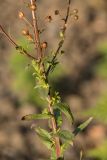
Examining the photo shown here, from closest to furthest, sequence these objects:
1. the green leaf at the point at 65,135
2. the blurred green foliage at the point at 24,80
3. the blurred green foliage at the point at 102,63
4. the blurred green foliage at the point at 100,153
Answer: the green leaf at the point at 65,135 < the blurred green foliage at the point at 100,153 < the blurred green foliage at the point at 24,80 < the blurred green foliage at the point at 102,63

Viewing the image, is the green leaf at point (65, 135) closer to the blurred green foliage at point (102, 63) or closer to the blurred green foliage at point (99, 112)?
the blurred green foliage at point (99, 112)

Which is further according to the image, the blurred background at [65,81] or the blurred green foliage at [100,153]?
the blurred background at [65,81]

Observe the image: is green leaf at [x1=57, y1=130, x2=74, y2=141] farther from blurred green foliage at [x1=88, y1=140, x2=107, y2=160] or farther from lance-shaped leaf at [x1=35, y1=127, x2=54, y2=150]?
blurred green foliage at [x1=88, y1=140, x2=107, y2=160]

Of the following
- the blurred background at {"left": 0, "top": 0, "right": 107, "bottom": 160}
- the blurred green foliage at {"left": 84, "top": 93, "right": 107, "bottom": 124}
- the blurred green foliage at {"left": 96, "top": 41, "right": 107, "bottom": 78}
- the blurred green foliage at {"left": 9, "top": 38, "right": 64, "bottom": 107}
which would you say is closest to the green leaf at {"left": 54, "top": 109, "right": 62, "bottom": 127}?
the blurred green foliage at {"left": 84, "top": 93, "right": 107, "bottom": 124}

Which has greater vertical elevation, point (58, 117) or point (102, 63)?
point (102, 63)

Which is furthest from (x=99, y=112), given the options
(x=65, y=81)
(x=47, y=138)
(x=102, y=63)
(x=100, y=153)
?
(x=65, y=81)

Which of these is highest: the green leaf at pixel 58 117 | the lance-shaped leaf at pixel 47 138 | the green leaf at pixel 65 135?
the green leaf at pixel 58 117

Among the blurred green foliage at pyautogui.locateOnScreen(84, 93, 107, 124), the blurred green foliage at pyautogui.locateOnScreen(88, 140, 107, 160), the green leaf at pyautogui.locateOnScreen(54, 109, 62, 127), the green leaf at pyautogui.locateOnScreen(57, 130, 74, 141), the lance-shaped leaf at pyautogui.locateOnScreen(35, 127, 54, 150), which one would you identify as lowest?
the green leaf at pyautogui.locateOnScreen(57, 130, 74, 141)

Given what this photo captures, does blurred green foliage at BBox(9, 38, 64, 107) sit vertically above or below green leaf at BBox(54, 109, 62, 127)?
above

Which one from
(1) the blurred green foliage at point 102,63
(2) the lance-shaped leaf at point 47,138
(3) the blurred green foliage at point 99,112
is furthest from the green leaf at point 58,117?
(1) the blurred green foliage at point 102,63

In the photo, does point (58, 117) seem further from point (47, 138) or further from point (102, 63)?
point (102, 63)
